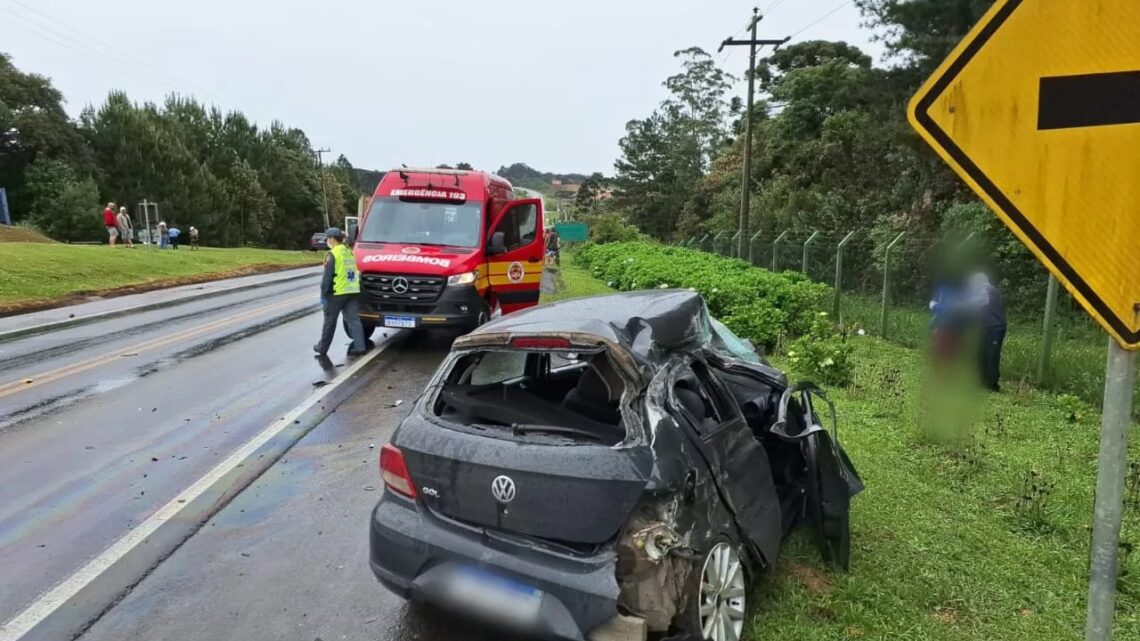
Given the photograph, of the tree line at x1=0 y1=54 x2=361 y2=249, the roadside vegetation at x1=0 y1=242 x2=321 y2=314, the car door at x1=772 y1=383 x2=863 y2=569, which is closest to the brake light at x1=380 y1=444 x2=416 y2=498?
the car door at x1=772 y1=383 x2=863 y2=569

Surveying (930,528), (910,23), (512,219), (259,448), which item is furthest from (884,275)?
(910,23)

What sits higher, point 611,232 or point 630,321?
point 611,232

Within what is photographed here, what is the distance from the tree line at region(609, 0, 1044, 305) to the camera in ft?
51.1

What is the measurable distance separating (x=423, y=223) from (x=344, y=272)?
169cm

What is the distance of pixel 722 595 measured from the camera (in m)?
2.99

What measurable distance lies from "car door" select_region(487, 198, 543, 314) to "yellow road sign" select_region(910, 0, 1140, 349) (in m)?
9.10

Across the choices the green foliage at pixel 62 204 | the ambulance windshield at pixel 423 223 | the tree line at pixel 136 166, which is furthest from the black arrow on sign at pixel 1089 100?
the green foliage at pixel 62 204

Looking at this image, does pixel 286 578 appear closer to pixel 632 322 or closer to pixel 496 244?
pixel 632 322

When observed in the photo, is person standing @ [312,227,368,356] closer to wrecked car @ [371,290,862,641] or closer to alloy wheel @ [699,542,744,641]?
wrecked car @ [371,290,862,641]

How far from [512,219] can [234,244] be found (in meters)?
57.2

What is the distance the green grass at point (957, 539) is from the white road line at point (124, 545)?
3467 mm

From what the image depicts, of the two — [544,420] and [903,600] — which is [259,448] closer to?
[544,420]

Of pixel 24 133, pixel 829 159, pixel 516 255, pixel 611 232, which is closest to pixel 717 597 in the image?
pixel 516 255

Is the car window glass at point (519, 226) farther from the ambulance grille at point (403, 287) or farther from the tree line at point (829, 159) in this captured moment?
the tree line at point (829, 159)
